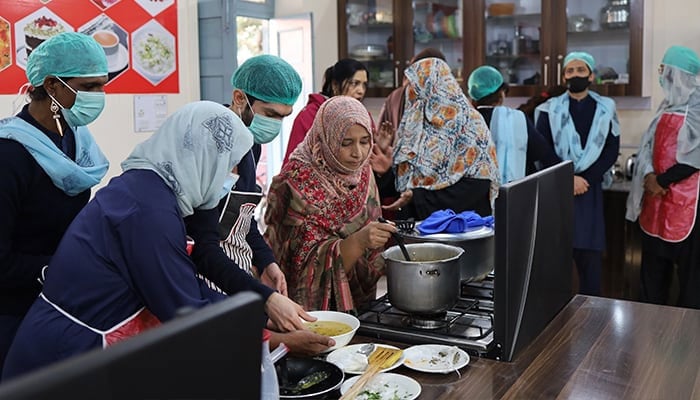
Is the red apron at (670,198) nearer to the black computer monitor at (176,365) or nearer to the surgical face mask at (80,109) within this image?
the surgical face mask at (80,109)

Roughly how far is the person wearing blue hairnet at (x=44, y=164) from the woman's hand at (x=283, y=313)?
2.10ft

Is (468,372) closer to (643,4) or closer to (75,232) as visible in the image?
(75,232)

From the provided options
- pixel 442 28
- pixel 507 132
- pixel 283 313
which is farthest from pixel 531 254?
pixel 442 28

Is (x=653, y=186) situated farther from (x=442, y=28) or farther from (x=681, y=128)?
(x=442, y=28)

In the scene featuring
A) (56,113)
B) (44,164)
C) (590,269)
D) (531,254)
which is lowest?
(590,269)

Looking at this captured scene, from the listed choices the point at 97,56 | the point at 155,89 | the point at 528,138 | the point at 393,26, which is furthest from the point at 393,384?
the point at 393,26

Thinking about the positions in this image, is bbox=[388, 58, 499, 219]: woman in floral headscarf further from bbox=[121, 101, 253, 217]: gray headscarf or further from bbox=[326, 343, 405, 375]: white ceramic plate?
bbox=[121, 101, 253, 217]: gray headscarf

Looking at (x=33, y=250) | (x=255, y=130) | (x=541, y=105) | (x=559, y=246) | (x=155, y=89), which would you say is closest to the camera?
(x=33, y=250)

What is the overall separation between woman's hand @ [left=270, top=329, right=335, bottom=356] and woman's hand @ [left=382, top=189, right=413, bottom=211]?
1544 mm

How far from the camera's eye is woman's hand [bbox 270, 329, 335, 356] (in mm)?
1620

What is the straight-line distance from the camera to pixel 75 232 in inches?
56.4

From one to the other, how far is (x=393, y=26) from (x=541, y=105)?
1.57 meters

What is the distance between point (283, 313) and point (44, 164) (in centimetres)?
78

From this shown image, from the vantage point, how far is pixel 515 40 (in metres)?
4.85
